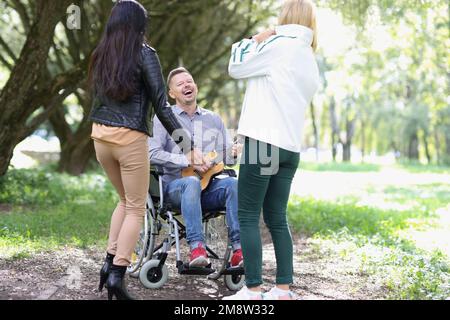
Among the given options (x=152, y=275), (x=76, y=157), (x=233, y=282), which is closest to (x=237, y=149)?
(x=233, y=282)

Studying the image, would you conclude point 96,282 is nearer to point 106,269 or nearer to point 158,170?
point 106,269

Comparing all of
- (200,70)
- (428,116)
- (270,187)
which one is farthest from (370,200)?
(428,116)

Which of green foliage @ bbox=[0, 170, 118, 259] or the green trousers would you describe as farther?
green foliage @ bbox=[0, 170, 118, 259]

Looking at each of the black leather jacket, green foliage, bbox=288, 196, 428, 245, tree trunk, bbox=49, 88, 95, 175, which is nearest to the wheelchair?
the black leather jacket

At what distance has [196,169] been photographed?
16.6 ft

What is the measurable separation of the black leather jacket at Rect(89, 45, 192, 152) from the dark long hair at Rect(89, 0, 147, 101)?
50 mm

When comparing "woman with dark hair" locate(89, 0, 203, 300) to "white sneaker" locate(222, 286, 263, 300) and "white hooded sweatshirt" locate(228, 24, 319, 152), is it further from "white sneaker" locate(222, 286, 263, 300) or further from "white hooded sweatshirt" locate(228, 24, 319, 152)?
"white sneaker" locate(222, 286, 263, 300)

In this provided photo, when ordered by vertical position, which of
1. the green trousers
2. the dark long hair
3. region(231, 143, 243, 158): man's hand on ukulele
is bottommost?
the green trousers

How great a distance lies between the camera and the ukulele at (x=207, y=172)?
5.04 metres

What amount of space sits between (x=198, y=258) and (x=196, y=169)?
776mm

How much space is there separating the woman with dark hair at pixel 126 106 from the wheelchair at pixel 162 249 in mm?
554

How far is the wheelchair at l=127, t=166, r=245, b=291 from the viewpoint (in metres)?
4.73

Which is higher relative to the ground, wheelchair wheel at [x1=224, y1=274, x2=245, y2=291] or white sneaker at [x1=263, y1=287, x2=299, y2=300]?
white sneaker at [x1=263, y1=287, x2=299, y2=300]

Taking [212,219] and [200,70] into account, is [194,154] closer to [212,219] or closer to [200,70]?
[212,219]
